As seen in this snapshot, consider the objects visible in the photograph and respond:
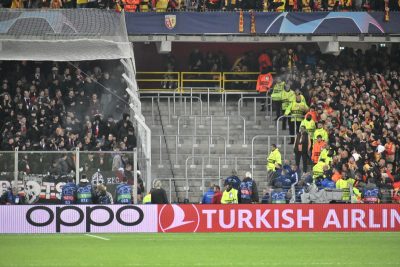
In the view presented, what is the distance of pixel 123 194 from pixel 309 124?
874 centimetres

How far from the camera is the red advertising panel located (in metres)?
31.4

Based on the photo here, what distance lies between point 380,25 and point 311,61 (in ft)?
9.06

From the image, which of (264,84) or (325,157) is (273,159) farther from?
(264,84)

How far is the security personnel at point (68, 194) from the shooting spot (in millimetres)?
31094

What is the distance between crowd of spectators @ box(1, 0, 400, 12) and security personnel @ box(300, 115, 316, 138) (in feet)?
18.2

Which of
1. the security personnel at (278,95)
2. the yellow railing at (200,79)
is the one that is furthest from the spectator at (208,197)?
the yellow railing at (200,79)

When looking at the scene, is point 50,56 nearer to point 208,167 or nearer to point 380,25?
point 208,167

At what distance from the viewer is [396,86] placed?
41.5 metres

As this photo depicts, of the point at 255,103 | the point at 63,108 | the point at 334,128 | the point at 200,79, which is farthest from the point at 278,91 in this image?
the point at 63,108

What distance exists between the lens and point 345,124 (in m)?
38.9

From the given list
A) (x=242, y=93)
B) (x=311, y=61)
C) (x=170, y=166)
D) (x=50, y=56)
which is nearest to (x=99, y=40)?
(x=50, y=56)

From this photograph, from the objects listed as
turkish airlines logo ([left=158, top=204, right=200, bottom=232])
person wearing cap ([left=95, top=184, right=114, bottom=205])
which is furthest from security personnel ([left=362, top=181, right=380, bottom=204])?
person wearing cap ([left=95, top=184, right=114, bottom=205])

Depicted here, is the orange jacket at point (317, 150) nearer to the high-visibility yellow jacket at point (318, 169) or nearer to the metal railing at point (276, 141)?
the high-visibility yellow jacket at point (318, 169)

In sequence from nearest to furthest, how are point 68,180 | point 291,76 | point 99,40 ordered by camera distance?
point 68,180
point 99,40
point 291,76
